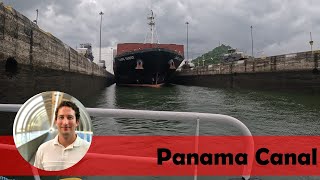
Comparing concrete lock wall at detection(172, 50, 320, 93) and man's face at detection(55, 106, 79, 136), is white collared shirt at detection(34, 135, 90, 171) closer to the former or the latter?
man's face at detection(55, 106, 79, 136)

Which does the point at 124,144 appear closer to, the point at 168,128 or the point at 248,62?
the point at 168,128

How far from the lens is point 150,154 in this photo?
7891mm

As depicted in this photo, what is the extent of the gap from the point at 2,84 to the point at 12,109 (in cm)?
606

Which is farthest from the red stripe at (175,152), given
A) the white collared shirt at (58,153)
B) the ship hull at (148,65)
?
the ship hull at (148,65)

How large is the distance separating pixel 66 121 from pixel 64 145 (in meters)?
0.19

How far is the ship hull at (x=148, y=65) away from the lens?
126ft

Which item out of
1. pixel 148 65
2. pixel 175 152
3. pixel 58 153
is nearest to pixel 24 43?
pixel 175 152

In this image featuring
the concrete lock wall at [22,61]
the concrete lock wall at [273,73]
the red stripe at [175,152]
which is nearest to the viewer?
the red stripe at [175,152]

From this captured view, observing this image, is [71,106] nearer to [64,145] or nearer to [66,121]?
[66,121]

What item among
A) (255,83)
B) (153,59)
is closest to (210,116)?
(255,83)

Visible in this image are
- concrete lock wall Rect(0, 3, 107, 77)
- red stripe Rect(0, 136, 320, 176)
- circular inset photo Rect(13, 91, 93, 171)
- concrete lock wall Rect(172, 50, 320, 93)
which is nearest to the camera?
circular inset photo Rect(13, 91, 93, 171)

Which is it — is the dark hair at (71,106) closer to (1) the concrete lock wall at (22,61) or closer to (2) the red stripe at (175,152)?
(2) the red stripe at (175,152)

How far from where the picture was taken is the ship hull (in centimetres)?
3836

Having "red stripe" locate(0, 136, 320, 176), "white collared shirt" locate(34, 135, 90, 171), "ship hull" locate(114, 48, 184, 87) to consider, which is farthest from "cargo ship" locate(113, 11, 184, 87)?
"white collared shirt" locate(34, 135, 90, 171)
